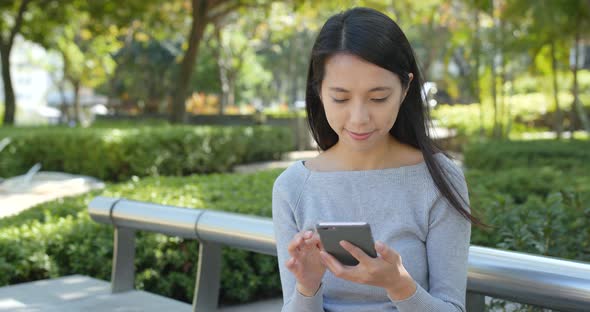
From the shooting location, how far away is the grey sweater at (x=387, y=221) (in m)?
1.94

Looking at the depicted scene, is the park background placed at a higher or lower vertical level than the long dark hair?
lower

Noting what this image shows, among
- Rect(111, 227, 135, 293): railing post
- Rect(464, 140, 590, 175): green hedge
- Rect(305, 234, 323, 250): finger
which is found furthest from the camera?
Rect(464, 140, 590, 175): green hedge

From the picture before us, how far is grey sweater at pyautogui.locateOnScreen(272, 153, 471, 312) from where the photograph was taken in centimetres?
194

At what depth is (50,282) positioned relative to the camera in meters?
3.94

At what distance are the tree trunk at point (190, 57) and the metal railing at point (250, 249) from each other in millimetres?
14643

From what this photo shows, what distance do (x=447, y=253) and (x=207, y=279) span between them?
5.44 ft

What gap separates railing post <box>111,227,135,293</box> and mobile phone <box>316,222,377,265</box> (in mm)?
2324

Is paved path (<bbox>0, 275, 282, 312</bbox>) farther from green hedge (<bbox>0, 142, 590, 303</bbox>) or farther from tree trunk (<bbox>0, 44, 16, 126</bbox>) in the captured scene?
tree trunk (<bbox>0, 44, 16, 126</bbox>)

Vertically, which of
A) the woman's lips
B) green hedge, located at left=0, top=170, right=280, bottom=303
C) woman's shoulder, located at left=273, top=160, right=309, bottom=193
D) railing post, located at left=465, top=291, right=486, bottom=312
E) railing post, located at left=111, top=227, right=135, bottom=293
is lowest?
green hedge, located at left=0, top=170, right=280, bottom=303

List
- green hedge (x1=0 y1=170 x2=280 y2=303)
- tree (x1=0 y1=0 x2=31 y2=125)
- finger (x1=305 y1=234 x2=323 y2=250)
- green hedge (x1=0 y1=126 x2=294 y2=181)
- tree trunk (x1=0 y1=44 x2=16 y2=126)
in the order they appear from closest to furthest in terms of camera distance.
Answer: finger (x1=305 y1=234 x2=323 y2=250), green hedge (x1=0 y1=170 x2=280 y2=303), green hedge (x1=0 y1=126 x2=294 y2=181), tree (x1=0 y1=0 x2=31 y2=125), tree trunk (x1=0 y1=44 x2=16 y2=126)

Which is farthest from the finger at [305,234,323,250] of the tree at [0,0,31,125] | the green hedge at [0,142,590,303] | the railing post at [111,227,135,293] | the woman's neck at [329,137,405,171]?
the tree at [0,0,31,125]

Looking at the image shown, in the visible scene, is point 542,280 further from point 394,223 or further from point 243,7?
point 243,7

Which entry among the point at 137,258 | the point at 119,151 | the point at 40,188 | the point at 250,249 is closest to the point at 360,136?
the point at 250,249

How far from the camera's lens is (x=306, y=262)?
1.81 meters
